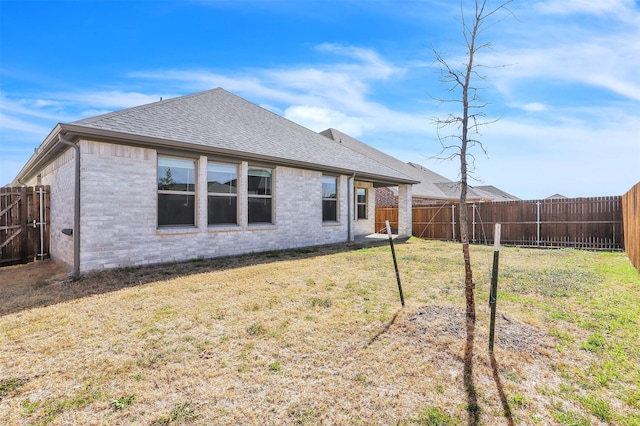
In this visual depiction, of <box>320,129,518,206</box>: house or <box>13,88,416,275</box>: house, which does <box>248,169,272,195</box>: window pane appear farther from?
<box>320,129,518,206</box>: house

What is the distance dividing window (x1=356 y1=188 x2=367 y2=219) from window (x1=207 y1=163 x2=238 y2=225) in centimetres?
855

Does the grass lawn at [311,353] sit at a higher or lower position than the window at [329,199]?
lower

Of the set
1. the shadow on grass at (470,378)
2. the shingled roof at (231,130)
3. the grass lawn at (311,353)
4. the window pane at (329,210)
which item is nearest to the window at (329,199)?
the window pane at (329,210)

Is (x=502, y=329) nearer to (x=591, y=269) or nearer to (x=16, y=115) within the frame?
(x=591, y=269)

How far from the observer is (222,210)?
8914 millimetres

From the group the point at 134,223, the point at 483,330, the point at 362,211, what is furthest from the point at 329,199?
the point at 483,330

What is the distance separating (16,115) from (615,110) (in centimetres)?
2209

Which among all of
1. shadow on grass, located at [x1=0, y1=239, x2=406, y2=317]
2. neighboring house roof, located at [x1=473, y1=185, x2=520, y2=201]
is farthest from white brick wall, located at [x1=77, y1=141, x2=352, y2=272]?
neighboring house roof, located at [x1=473, y1=185, x2=520, y2=201]

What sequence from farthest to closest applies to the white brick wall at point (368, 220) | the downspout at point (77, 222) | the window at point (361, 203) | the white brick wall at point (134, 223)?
the window at point (361, 203), the white brick wall at point (368, 220), the white brick wall at point (134, 223), the downspout at point (77, 222)

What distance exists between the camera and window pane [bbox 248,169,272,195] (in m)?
9.50

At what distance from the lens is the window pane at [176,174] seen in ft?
25.1

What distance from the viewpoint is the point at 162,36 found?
903 cm

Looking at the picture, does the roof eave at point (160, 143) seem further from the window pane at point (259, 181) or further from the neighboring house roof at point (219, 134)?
the window pane at point (259, 181)

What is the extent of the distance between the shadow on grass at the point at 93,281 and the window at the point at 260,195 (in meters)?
1.56
